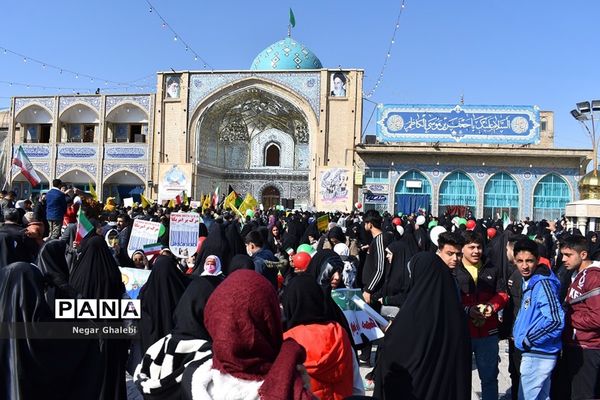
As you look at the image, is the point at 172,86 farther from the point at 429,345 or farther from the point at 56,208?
the point at 429,345

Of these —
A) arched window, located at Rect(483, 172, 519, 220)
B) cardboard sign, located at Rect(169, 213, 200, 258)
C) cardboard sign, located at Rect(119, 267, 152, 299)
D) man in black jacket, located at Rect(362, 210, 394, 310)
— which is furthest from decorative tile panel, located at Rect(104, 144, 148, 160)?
Answer: man in black jacket, located at Rect(362, 210, 394, 310)

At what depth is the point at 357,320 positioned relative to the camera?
3.10m

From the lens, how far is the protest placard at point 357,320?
3.04 meters

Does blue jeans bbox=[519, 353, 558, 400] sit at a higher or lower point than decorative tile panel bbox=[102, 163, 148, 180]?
lower

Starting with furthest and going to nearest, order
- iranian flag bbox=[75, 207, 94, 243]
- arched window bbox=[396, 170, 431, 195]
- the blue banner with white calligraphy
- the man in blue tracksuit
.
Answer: arched window bbox=[396, 170, 431, 195] → the blue banner with white calligraphy → iranian flag bbox=[75, 207, 94, 243] → the man in blue tracksuit

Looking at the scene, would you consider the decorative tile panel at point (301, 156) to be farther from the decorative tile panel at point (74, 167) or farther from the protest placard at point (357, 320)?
the protest placard at point (357, 320)

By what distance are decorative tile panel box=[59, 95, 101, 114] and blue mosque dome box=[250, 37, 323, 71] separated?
23.2 ft

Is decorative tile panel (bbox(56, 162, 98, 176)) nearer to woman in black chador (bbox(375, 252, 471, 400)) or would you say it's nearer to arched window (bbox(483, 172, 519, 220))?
arched window (bbox(483, 172, 519, 220))

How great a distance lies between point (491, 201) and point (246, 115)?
11.2 metres

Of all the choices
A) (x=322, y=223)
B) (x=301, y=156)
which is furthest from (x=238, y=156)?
(x=322, y=223)

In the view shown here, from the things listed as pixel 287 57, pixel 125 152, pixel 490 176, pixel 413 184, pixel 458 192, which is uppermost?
pixel 287 57

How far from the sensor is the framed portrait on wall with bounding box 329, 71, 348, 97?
21078 millimetres

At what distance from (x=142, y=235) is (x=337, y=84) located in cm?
1671

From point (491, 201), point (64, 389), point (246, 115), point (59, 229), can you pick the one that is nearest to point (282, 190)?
point (246, 115)
